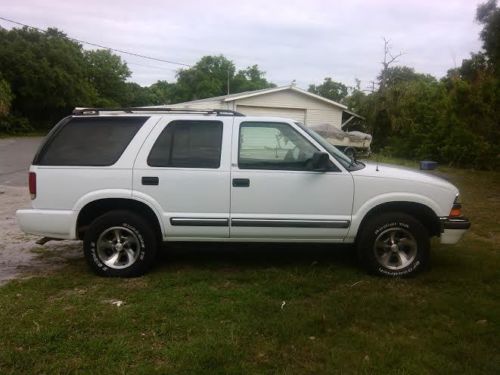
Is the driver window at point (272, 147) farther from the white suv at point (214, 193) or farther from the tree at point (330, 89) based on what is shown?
the tree at point (330, 89)

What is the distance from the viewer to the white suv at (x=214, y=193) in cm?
533

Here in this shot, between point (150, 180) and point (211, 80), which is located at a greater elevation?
point (211, 80)

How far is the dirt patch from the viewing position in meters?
5.85

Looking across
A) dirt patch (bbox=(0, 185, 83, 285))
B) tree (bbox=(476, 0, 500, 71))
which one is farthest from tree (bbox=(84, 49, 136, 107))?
dirt patch (bbox=(0, 185, 83, 285))

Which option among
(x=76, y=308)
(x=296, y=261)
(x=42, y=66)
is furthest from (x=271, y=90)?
(x=42, y=66)

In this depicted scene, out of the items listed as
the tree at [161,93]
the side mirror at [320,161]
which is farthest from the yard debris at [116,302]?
the tree at [161,93]

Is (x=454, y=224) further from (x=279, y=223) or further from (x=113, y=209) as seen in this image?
(x=113, y=209)

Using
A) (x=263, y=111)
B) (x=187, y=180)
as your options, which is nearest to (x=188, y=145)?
(x=187, y=180)

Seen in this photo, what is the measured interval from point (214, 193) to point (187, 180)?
0.32m

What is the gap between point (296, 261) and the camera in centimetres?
611

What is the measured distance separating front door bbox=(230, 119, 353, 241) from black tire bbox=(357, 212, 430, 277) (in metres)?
0.28

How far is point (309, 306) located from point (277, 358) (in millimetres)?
1024

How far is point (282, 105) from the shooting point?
26.9 m

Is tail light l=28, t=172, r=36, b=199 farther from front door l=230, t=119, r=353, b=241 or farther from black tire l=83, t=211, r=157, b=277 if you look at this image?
front door l=230, t=119, r=353, b=241
